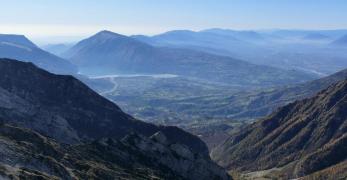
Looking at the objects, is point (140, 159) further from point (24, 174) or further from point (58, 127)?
point (24, 174)

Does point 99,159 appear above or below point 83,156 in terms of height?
below

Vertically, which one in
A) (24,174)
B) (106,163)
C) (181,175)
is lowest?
(181,175)

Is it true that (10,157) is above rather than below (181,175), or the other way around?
above

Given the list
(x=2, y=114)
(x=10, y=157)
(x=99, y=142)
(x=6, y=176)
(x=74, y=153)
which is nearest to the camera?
(x=6, y=176)

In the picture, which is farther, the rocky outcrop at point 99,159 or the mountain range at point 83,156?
the mountain range at point 83,156

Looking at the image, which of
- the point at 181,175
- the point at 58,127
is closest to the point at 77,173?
the point at 181,175

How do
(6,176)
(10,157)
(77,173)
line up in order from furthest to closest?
(77,173), (10,157), (6,176)

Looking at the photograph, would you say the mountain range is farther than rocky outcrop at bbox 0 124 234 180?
Yes

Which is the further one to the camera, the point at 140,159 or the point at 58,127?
the point at 58,127

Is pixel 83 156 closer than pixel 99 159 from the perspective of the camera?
Yes

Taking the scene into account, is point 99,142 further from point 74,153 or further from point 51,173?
point 51,173
